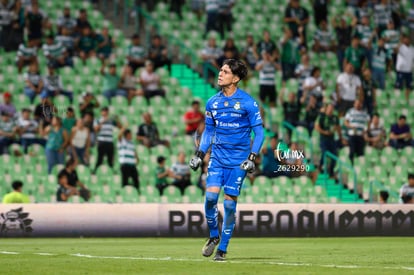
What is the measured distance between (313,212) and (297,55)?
979 centimetres

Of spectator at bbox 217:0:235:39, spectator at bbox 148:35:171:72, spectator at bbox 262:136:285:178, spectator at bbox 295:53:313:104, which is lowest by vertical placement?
spectator at bbox 262:136:285:178

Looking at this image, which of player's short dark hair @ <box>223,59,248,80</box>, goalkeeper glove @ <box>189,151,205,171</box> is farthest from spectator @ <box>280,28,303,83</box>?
goalkeeper glove @ <box>189,151,205,171</box>

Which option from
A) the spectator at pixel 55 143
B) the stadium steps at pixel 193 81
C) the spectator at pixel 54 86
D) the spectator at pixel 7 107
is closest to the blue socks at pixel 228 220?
the spectator at pixel 55 143

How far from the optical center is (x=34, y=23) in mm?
28469

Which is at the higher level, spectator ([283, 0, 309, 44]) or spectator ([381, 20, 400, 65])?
spectator ([283, 0, 309, 44])

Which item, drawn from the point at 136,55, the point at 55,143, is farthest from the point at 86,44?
the point at 55,143

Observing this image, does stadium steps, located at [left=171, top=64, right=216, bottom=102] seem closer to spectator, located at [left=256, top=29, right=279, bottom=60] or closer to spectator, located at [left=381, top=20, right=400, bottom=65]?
spectator, located at [left=256, top=29, right=279, bottom=60]

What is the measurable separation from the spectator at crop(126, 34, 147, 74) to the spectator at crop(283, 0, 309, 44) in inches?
189

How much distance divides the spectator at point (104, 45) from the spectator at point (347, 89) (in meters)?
6.17

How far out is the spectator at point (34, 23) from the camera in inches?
1121

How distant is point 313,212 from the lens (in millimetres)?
22375

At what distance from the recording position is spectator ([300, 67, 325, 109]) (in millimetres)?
28844

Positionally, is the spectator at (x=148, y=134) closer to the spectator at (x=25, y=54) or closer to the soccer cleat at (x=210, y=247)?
the spectator at (x=25, y=54)

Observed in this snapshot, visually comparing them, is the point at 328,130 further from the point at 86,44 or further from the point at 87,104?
the point at 86,44
